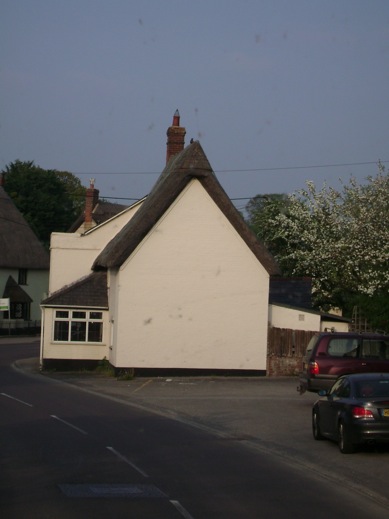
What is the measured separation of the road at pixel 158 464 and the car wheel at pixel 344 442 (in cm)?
18

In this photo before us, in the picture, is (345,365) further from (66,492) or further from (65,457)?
(66,492)

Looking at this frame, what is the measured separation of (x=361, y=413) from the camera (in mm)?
14656

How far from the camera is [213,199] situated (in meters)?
34.4

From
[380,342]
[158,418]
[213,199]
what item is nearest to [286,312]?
[213,199]

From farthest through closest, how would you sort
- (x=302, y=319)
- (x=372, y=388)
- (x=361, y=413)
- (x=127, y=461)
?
(x=302, y=319) → (x=372, y=388) → (x=361, y=413) → (x=127, y=461)

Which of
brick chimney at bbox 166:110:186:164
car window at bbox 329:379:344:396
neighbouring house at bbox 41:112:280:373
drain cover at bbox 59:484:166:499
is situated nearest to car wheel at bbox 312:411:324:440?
car window at bbox 329:379:344:396

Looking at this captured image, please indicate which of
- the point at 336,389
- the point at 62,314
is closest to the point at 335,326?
the point at 62,314

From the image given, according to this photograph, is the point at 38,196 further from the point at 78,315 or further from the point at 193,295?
the point at 193,295

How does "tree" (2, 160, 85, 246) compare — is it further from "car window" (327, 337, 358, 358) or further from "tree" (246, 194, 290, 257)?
"car window" (327, 337, 358, 358)

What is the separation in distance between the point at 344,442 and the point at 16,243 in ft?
208

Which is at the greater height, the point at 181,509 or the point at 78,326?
the point at 78,326

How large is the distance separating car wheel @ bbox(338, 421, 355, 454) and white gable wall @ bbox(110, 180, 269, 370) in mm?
18922

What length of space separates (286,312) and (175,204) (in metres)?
6.57

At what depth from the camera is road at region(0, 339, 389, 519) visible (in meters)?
9.98
